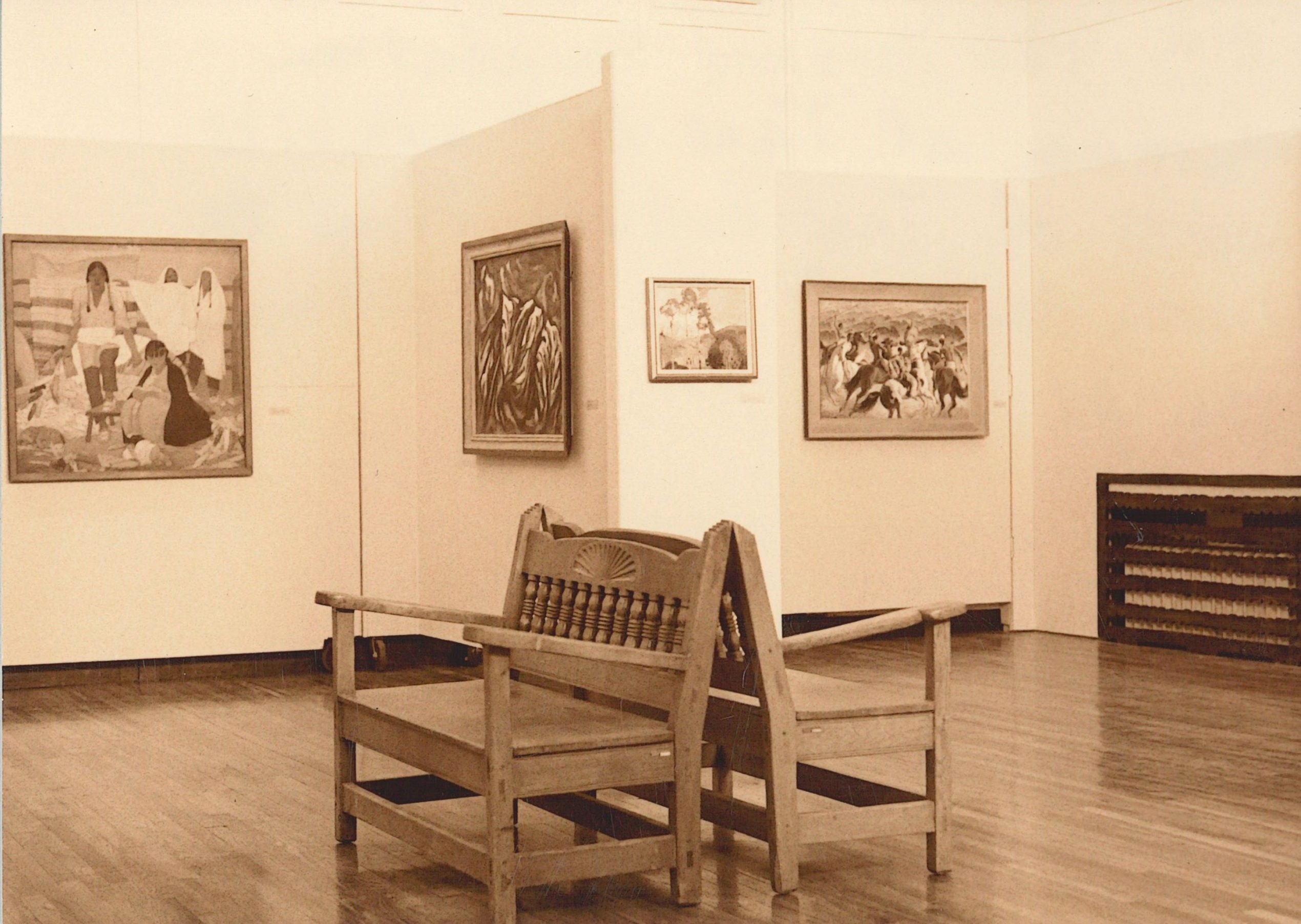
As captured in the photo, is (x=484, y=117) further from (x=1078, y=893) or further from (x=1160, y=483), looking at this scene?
(x=1078, y=893)

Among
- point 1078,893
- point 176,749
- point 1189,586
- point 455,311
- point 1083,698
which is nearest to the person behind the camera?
point 1078,893

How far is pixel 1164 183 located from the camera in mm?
10875

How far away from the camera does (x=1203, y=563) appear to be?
10.6 metres

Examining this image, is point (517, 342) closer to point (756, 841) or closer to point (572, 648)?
point (756, 841)

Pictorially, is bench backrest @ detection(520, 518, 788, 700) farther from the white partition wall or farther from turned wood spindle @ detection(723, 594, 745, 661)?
the white partition wall

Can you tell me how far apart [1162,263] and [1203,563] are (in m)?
2.05

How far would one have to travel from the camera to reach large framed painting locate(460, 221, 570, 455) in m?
8.41

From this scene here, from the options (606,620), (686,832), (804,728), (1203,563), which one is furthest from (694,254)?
(1203,563)

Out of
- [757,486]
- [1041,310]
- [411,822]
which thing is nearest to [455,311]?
[757,486]

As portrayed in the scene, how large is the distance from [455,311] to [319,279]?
1.04 metres

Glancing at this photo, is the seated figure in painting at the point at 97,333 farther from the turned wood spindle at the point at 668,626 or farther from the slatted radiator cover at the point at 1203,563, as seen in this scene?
the slatted radiator cover at the point at 1203,563

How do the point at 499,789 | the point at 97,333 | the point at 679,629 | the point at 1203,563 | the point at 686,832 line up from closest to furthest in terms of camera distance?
the point at 499,789, the point at 686,832, the point at 679,629, the point at 97,333, the point at 1203,563

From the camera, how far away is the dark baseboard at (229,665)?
973 cm

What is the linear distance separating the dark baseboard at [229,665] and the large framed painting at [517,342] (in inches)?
67.9
